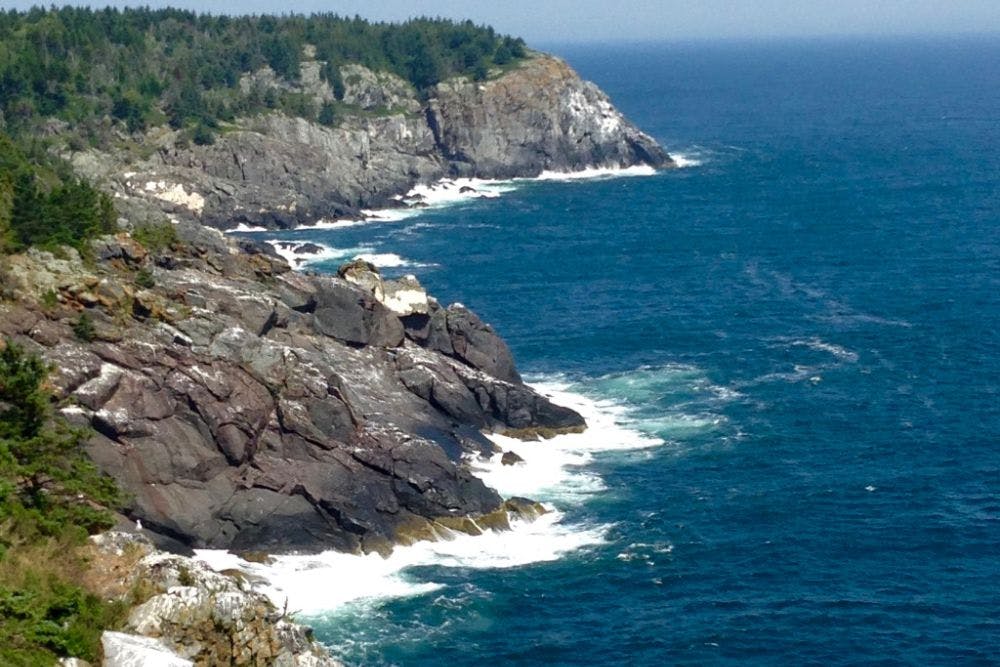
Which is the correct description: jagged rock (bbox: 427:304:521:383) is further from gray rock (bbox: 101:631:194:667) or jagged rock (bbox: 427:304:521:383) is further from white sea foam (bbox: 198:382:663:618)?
gray rock (bbox: 101:631:194:667)

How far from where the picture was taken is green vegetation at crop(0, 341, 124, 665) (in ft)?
148

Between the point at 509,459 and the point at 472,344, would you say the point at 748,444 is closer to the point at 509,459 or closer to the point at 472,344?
the point at 509,459

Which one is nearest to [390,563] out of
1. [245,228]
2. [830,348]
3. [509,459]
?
[509,459]

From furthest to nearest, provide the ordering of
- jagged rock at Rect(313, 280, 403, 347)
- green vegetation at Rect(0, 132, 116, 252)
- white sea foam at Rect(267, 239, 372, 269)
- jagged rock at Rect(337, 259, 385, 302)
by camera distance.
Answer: white sea foam at Rect(267, 239, 372, 269) → jagged rock at Rect(337, 259, 385, 302) → jagged rock at Rect(313, 280, 403, 347) → green vegetation at Rect(0, 132, 116, 252)

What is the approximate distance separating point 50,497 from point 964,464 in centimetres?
5715

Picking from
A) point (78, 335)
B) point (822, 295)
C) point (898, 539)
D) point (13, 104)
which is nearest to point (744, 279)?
point (822, 295)

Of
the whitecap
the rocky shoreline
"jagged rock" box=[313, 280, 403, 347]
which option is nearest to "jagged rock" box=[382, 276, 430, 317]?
the rocky shoreline

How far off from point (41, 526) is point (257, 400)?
29.9 metres

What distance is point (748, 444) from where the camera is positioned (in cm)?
9762

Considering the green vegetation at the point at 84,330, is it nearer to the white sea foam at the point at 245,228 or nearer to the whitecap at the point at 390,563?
the whitecap at the point at 390,563

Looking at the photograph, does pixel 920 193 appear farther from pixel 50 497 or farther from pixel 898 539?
pixel 50 497

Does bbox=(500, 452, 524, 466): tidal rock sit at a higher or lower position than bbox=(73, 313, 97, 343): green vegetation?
lower

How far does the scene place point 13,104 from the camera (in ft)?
609

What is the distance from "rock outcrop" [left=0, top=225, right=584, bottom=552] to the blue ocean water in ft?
22.4
